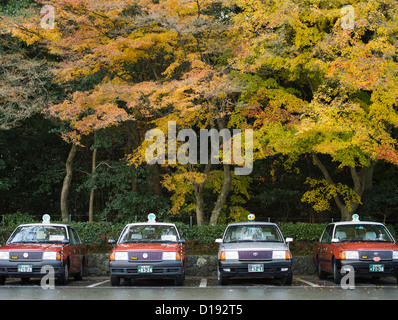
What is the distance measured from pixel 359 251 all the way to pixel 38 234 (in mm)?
8133

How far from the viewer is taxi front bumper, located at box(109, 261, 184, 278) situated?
12383mm

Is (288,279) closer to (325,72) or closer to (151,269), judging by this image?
(151,269)

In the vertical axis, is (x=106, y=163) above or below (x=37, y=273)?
above

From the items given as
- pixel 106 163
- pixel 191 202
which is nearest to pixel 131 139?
pixel 106 163

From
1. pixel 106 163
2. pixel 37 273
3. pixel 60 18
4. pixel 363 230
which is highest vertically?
pixel 60 18

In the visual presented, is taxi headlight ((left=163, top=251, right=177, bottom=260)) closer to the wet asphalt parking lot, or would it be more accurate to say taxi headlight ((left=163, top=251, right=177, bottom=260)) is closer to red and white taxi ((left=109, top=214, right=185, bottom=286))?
red and white taxi ((left=109, top=214, right=185, bottom=286))

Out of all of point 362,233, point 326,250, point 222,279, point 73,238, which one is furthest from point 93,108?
point 362,233

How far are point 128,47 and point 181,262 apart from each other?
35.0ft

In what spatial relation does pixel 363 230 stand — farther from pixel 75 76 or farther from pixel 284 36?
pixel 75 76

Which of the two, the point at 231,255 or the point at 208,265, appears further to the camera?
the point at 208,265

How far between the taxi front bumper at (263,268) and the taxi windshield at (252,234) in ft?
3.42

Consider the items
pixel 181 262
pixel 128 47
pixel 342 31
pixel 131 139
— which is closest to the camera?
pixel 181 262

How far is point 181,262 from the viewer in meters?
12.6

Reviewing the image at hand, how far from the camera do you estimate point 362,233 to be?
14.3 meters
